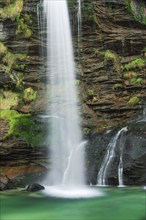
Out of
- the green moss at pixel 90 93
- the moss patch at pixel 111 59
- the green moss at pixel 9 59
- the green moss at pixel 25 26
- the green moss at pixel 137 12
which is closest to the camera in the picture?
the green moss at pixel 9 59

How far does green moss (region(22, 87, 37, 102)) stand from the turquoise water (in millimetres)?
6250

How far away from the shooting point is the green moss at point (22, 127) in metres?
16.5

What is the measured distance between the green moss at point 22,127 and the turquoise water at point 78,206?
346cm

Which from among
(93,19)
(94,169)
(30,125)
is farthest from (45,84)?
(94,169)

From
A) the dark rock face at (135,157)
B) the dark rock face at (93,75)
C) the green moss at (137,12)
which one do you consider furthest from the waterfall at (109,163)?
the green moss at (137,12)

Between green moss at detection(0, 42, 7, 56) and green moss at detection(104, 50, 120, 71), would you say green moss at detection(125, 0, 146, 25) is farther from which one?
green moss at detection(0, 42, 7, 56)

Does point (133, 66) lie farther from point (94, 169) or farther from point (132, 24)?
A: point (94, 169)

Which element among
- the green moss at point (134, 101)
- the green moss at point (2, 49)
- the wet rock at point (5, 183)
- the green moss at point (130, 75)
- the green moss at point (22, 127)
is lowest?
the wet rock at point (5, 183)

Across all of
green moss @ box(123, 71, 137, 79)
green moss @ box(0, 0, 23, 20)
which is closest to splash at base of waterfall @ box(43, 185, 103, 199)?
green moss @ box(123, 71, 137, 79)

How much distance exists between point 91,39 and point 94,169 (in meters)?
8.05

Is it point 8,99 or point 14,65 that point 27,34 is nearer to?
point 14,65

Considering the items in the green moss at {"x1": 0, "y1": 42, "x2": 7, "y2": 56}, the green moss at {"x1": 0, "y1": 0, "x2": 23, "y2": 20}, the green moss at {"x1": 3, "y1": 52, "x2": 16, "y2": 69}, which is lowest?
the green moss at {"x1": 3, "y1": 52, "x2": 16, "y2": 69}

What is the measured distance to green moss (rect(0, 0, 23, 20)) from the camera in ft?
63.9

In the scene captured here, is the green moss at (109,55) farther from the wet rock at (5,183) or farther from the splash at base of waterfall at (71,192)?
the wet rock at (5,183)
